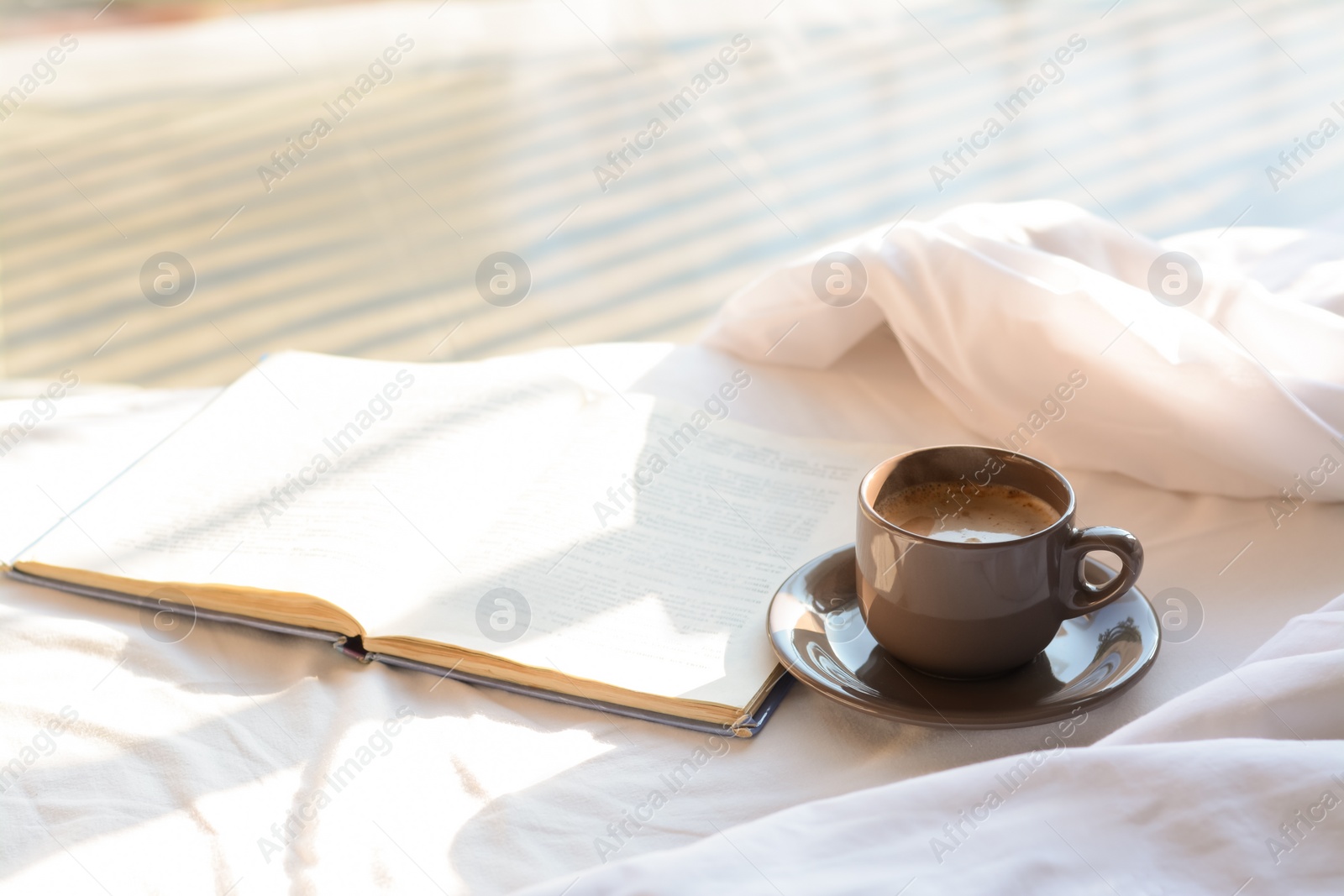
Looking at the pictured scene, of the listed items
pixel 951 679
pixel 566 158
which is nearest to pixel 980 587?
pixel 951 679

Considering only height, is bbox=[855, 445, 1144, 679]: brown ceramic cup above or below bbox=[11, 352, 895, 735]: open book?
below

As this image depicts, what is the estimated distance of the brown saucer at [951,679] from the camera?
21.5 inches

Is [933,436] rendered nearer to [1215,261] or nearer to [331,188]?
[1215,261]

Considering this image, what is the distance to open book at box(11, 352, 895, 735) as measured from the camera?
24.5 inches

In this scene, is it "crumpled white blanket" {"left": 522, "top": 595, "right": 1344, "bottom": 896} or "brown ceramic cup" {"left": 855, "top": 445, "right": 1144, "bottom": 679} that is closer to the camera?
"crumpled white blanket" {"left": 522, "top": 595, "right": 1344, "bottom": 896}

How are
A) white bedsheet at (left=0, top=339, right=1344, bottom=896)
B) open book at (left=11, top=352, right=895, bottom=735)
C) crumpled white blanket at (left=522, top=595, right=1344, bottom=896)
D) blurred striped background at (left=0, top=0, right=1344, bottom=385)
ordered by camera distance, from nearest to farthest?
crumpled white blanket at (left=522, top=595, right=1344, bottom=896), white bedsheet at (left=0, top=339, right=1344, bottom=896), open book at (left=11, top=352, right=895, bottom=735), blurred striped background at (left=0, top=0, right=1344, bottom=385)

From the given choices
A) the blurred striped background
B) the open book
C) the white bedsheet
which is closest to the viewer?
the white bedsheet

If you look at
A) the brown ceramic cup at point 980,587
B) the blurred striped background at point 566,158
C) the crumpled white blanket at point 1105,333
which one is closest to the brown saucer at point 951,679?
the brown ceramic cup at point 980,587

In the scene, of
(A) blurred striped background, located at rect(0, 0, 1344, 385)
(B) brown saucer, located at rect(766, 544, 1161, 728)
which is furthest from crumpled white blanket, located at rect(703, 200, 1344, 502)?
(A) blurred striped background, located at rect(0, 0, 1344, 385)

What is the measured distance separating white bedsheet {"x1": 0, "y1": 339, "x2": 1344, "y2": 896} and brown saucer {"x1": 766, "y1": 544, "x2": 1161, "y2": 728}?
0.06ft

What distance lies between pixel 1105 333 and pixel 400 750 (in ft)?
1.60

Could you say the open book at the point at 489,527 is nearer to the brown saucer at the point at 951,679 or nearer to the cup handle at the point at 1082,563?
the brown saucer at the point at 951,679

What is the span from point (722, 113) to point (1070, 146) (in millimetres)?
806

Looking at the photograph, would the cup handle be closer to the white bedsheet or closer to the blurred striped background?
the white bedsheet
